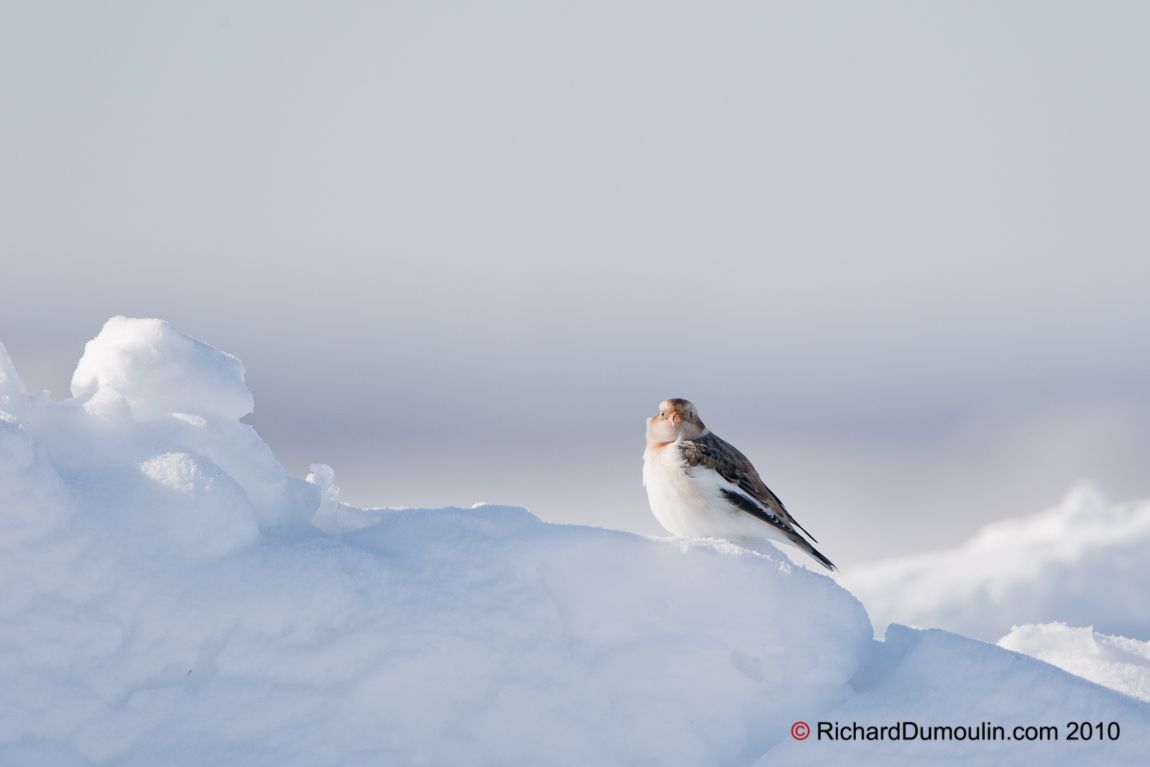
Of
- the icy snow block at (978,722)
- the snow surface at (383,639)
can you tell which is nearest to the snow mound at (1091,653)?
the icy snow block at (978,722)

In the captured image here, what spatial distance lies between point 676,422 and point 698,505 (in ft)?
2.13

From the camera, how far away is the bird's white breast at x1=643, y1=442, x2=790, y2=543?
5.43 meters

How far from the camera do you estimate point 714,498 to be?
5.44 meters

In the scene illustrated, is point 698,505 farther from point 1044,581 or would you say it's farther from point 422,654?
point 1044,581

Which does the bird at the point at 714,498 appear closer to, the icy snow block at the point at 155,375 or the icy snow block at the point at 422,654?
the icy snow block at the point at 422,654

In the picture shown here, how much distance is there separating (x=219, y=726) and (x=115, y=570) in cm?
73

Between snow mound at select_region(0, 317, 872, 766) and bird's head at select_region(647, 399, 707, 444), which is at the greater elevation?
bird's head at select_region(647, 399, 707, 444)

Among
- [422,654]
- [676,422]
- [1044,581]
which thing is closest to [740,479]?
[676,422]

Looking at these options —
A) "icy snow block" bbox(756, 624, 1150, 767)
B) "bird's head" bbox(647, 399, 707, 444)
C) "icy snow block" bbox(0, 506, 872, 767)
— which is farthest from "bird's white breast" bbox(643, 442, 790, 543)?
"icy snow block" bbox(756, 624, 1150, 767)

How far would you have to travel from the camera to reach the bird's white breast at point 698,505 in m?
5.43

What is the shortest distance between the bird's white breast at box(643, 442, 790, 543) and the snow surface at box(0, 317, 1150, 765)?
4.78ft

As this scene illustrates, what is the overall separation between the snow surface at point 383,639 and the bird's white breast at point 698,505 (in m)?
1.46

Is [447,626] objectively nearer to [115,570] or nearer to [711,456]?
[115,570]

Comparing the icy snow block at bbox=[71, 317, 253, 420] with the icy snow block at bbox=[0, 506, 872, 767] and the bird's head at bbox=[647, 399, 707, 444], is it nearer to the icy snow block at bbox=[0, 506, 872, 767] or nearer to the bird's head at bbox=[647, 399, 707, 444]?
the icy snow block at bbox=[0, 506, 872, 767]
